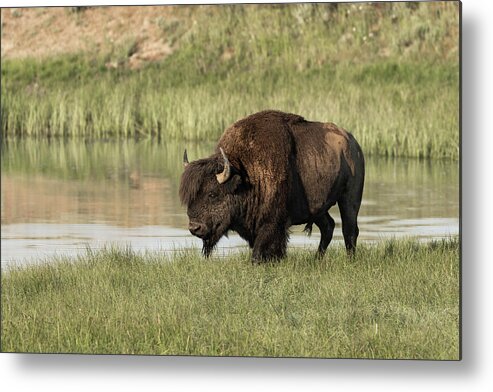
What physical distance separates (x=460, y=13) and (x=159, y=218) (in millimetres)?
3733

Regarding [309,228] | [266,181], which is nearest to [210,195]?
[266,181]

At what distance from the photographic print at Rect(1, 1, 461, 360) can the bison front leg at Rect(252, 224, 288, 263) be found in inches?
0.5

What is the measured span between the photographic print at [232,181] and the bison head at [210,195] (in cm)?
1

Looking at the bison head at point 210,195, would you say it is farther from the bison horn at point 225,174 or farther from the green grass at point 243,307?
the green grass at point 243,307

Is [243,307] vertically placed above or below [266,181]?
below

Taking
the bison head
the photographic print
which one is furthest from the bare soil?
A: the bison head

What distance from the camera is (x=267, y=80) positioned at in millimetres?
13438

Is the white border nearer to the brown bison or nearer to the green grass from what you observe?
the green grass

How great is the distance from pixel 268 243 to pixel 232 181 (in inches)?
23.0

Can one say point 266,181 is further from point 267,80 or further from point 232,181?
point 267,80

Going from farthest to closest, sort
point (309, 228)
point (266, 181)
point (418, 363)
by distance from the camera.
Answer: point (309, 228), point (266, 181), point (418, 363)

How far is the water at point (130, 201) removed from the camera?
34.5ft

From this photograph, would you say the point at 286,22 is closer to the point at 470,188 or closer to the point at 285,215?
the point at 285,215

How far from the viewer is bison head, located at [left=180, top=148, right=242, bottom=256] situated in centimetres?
947
